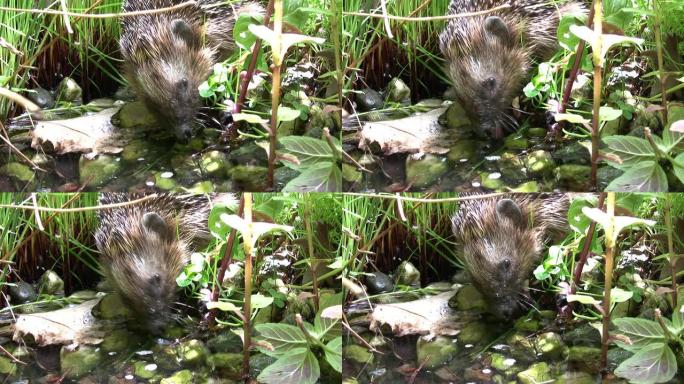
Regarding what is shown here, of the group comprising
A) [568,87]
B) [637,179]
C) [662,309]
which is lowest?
[662,309]

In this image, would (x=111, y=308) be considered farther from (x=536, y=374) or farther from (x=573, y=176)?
(x=573, y=176)

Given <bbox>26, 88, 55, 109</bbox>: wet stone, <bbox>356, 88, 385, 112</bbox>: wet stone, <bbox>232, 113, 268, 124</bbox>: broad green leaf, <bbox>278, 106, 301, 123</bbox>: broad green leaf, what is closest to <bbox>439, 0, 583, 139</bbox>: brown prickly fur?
<bbox>356, 88, 385, 112</bbox>: wet stone

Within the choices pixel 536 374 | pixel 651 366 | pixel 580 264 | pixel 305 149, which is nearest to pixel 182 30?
pixel 305 149

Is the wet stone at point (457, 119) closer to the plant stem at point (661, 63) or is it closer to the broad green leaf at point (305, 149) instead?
the broad green leaf at point (305, 149)

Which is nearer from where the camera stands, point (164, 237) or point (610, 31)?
point (610, 31)

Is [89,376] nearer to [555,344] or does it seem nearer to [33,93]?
[33,93]

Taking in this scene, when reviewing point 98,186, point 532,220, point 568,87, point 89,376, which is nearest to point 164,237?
point 98,186
